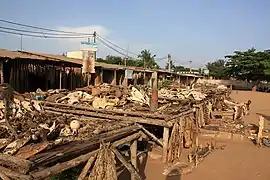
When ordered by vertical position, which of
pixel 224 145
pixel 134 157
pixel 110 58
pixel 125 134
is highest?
pixel 110 58

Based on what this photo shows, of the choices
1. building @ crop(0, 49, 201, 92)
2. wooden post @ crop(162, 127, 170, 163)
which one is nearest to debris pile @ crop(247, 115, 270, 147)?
wooden post @ crop(162, 127, 170, 163)

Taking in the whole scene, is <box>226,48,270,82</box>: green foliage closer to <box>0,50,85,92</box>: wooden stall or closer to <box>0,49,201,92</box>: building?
<box>0,49,201,92</box>: building

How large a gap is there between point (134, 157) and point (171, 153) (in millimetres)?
2847

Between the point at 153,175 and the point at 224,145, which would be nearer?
the point at 153,175

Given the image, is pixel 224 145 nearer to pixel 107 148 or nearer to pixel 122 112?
pixel 122 112

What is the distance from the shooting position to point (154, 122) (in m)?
10.3

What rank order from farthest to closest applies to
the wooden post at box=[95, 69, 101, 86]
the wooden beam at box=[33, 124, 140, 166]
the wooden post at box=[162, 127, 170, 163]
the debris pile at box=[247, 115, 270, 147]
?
1. the wooden post at box=[95, 69, 101, 86]
2. the debris pile at box=[247, 115, 270, 147]
3. the wooden post at box=[162, 127, 170, 163]
4. the wooden beam at box=[33, 124, 140, 166]

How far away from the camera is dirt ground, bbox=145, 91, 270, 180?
10938mm

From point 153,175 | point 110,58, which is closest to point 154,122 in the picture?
point 153,175

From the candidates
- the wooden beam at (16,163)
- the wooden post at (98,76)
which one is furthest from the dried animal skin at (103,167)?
the wooden post at (98,76)

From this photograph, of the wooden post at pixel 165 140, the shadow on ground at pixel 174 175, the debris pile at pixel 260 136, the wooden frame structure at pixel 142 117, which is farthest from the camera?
the debris pile at pixel 260 136

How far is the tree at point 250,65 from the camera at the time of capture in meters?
41.4

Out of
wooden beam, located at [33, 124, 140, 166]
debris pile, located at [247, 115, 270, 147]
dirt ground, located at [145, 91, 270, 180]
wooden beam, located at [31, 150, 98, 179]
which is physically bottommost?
dirt ground, located at [145, 91, 270, 180]

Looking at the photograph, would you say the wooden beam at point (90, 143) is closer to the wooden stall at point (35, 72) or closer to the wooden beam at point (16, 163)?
the wooden beam at point (16, 163)
